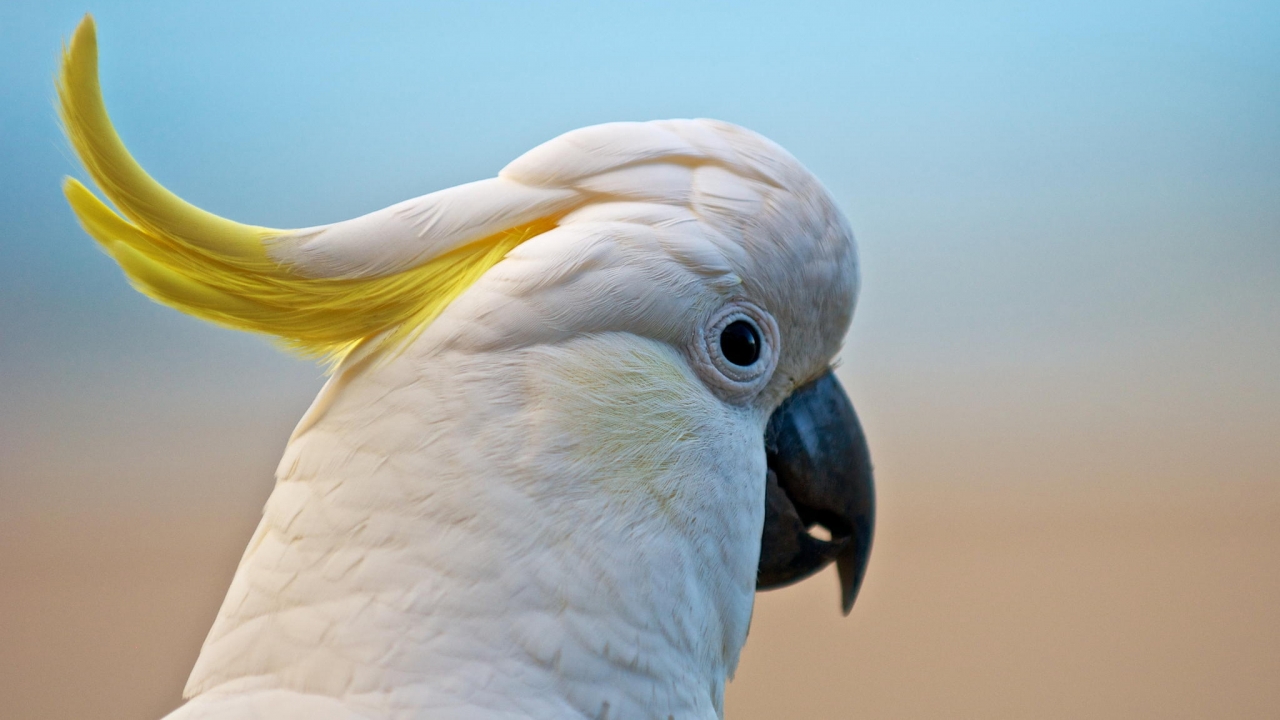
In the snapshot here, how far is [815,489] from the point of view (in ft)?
4.09

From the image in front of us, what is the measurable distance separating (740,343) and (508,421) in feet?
1.02

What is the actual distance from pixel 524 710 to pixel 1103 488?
7.32 feet

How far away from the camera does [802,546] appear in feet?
4.17

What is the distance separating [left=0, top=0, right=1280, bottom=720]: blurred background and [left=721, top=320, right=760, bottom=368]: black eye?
125 centimetres

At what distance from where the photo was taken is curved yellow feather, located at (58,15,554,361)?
898mm

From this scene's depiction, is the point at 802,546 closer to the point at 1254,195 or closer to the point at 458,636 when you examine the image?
the point at 458,636

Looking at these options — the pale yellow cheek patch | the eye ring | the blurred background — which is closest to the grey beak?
the eye ring

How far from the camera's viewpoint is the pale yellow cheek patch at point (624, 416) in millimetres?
971

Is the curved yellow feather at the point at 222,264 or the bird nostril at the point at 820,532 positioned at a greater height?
the curved yellow feather at the point at 222,264

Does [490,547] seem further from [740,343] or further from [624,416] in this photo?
[740,343]

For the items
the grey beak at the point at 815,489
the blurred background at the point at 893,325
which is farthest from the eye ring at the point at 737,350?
the blurred background at the point at 893,325

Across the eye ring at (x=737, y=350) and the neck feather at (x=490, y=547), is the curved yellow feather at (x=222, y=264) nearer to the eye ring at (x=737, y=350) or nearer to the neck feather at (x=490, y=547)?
the neck feather at (x=490, y=547)

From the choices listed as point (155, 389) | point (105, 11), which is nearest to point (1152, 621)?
point (155, 389)

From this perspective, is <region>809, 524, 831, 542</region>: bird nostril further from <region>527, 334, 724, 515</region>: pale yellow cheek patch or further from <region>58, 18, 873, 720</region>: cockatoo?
<region>527, 334, 724, 515</region>: pale yellow cheek patch
